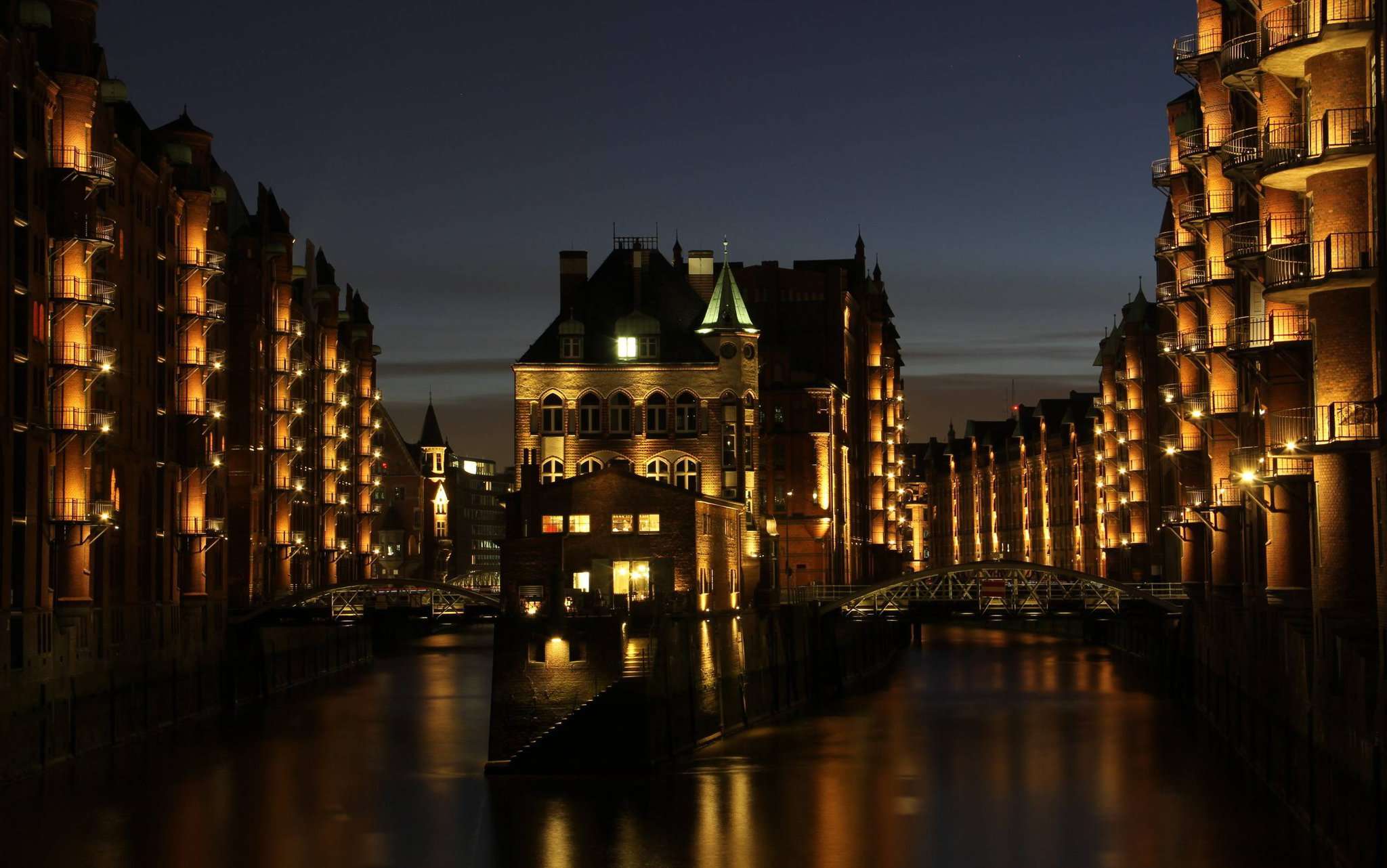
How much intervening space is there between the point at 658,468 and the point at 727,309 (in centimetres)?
809

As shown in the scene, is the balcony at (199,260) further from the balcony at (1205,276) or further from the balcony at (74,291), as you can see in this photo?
the balcony at (1205,276)

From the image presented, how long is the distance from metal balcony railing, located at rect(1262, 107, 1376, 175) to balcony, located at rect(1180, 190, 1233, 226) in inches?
886

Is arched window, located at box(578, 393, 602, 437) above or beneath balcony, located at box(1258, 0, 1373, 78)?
beneath

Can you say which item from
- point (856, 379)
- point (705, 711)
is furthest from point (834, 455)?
point (705, 711)

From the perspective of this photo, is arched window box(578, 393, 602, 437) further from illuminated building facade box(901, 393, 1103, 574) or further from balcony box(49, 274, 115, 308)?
illuminated building facade box(901, 393, 1103, 574)

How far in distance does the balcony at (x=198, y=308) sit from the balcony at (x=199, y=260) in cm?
113

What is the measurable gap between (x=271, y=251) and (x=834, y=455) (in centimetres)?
3601

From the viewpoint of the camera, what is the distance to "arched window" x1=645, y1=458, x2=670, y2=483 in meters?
89.8

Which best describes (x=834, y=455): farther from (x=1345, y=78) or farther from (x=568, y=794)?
(x=1345, y=78)

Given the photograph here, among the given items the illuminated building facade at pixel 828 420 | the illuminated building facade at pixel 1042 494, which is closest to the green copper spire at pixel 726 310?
the illuminated building facade at pixel 828 420

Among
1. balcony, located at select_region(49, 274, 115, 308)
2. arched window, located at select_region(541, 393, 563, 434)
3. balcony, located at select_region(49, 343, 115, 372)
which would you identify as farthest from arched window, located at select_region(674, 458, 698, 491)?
balcony, located at select_region(49, 343, 115, 372)

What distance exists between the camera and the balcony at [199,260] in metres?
78.6

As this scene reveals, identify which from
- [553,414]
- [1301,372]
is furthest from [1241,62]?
[553,414]

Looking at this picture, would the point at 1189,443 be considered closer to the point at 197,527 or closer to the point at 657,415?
the point at 657,415
